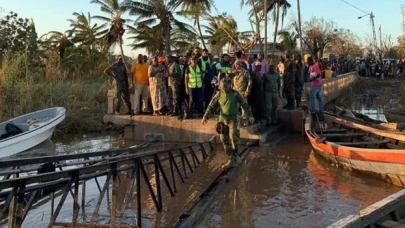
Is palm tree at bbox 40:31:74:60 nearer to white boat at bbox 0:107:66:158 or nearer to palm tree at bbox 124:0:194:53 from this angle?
palm tree at bbox 124:0:194:53

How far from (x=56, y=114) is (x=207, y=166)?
652 cm

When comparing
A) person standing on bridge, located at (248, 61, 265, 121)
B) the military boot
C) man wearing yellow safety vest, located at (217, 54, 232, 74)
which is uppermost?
man wearing yellow safety vest, located at (217, 54, 232, 74)

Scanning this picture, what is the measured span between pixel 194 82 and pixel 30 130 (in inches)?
178

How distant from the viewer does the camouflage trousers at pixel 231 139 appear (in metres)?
9.08

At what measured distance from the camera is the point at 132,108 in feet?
48.3

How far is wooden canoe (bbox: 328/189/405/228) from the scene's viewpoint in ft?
14.0

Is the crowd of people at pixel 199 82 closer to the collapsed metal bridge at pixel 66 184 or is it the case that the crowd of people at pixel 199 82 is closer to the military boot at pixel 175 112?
the military boot at pixel 175 112

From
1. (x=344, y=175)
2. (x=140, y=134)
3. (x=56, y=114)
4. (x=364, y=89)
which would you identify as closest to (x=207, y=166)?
(x=344, y=175)

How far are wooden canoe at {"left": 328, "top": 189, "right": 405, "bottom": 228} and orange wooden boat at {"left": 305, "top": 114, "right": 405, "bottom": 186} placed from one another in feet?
7.44

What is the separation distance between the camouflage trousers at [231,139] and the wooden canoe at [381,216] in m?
4.20

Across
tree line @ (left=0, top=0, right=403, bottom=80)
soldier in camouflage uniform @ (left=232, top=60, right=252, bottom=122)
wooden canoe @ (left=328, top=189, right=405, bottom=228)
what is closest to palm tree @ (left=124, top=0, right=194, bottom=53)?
tree line @ (left=0, top=0, right=403, bottom=80)

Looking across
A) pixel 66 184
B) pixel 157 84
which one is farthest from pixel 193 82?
pixel 66 184

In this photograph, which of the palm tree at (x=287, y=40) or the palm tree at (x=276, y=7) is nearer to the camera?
the palm tree at (x=276, y=7)

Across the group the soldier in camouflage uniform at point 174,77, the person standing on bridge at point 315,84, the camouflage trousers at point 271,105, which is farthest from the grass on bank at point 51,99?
the person standing on bridge at point 315,84
